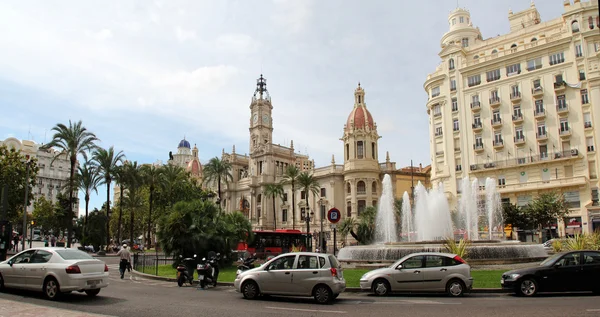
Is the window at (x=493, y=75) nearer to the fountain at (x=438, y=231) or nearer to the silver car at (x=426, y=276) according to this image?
the fountain at (x=438, y=231)

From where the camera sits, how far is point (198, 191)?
7194 centimetres

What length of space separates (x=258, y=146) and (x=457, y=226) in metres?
41.7

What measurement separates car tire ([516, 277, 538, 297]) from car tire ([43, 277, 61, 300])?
1325 cm

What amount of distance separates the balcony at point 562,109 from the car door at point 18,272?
1958 inches

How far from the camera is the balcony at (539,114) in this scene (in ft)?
159

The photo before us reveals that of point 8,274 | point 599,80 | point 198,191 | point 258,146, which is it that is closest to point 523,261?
point 8,274

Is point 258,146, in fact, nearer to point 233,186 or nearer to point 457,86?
point 233,186

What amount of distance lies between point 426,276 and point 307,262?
3.85 m

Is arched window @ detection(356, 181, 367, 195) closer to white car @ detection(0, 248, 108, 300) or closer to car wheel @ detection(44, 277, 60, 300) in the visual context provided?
white car @ detection(0, 248, 108, 300)

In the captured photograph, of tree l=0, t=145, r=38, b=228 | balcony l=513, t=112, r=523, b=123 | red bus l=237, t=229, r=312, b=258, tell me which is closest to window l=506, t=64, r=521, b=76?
balcony l=513, t=112, r=523, b=123

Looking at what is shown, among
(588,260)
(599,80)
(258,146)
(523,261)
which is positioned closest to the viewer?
(588,260)

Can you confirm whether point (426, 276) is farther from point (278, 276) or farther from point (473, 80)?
point (473, 80)

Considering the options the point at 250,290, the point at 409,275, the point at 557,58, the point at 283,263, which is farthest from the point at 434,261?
the point at 557,58

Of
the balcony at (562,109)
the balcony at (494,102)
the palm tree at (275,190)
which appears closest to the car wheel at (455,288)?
the balcony at (562,109)
